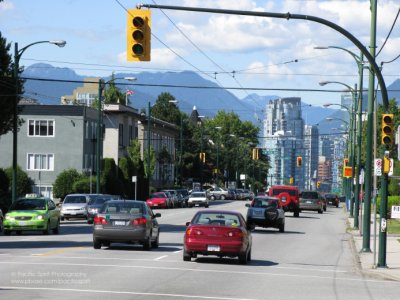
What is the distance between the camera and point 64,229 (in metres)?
45.9

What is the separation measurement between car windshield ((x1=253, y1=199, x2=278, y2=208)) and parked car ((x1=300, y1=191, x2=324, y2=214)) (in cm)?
3338

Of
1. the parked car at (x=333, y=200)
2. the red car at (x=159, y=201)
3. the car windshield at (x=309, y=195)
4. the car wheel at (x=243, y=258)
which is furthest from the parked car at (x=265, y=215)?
the parked car at (x=333, y=200)

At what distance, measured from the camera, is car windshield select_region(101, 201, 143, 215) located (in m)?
30.3

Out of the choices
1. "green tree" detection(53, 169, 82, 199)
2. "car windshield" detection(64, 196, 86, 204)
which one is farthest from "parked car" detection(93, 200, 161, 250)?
"green tree" detection(53, 169, 82, 199)

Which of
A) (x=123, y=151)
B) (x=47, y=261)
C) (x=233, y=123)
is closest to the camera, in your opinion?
(x=47, y=261)

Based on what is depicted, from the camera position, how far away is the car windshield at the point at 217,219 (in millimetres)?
26938

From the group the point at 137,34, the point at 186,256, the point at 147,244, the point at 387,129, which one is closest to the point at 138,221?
the point at 147,244

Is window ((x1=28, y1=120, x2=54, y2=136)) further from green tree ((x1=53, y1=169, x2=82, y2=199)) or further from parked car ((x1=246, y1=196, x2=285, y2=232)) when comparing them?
parked car ((x1=246, y1=196, x2=285, y2=232))

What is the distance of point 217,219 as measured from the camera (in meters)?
27.1

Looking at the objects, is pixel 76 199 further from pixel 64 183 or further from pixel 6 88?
pixel 64 183

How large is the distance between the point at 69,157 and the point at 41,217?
175 feet

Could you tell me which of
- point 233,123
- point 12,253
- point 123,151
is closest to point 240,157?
point 233,123

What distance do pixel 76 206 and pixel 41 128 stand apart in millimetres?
39459

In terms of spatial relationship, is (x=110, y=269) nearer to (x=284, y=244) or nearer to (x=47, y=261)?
(x=47, y=261)
